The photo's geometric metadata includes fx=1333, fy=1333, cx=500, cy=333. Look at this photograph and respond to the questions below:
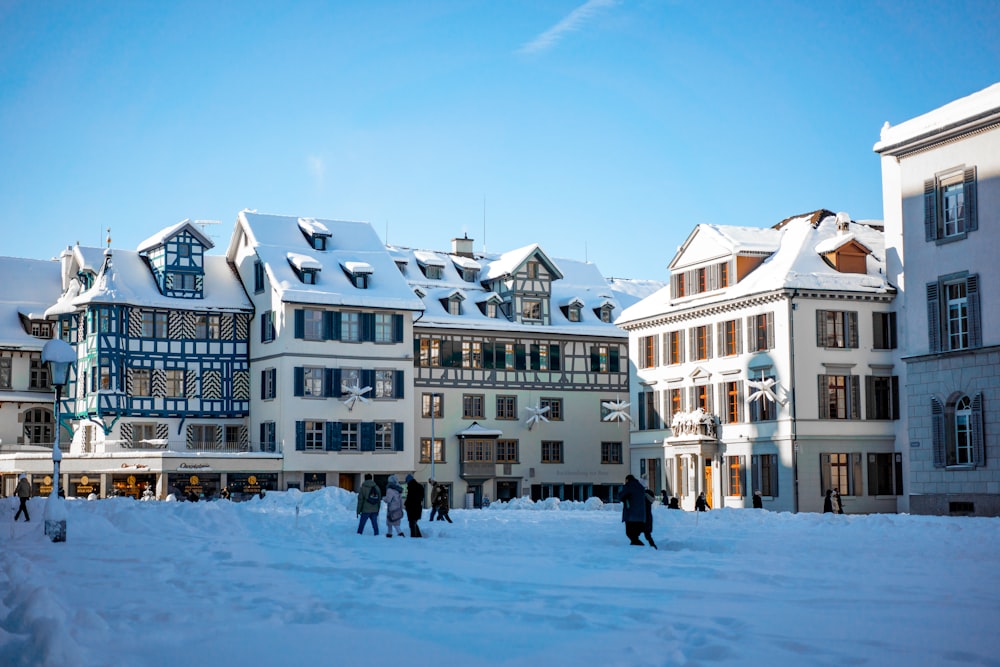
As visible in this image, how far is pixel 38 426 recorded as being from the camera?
6675 centimetres

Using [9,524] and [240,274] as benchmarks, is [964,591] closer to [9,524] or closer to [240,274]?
[9,524]

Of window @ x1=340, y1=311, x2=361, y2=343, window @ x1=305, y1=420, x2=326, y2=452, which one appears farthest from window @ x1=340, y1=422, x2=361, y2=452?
window @ x1=340, y1=311, x2=361, y2=343

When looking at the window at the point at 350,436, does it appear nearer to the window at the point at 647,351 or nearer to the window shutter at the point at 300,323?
the window shutter at the point at 300,323

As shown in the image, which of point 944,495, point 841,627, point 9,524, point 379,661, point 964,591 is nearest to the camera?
point 379,661

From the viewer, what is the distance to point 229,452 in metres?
60.2

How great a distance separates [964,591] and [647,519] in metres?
11.0

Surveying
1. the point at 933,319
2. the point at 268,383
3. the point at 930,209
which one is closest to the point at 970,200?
the point at 930,209

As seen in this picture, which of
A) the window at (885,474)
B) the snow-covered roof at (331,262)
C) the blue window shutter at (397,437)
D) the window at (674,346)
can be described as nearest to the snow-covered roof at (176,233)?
the snow-covered roof at (331,262)

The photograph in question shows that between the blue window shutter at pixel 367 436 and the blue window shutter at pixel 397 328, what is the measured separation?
4233 mm

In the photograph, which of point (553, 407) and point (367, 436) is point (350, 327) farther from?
point (553, 407)

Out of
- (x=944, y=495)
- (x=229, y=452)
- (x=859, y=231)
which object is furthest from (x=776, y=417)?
(x=229, y=452)

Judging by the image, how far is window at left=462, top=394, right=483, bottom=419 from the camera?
6738cm

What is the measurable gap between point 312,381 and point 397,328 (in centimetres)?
510

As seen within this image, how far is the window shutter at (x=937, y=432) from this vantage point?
37.7 m
